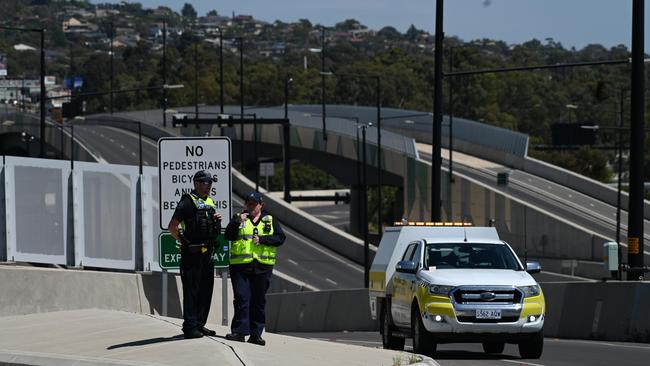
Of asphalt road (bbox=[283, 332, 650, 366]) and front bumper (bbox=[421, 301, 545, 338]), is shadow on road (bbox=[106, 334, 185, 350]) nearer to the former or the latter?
asphalt road (bbox=[283, 332, 650, 366])

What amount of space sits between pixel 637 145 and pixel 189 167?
10755 mm

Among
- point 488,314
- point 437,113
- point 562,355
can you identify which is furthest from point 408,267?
point 437,113

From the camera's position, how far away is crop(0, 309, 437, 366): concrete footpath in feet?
51.4

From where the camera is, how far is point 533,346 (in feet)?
68.6

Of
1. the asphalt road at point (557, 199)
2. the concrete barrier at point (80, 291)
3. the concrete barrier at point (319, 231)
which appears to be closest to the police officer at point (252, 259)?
the concrete barrier at point (80, 291)

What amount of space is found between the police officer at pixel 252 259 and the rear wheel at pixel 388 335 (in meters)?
5.68

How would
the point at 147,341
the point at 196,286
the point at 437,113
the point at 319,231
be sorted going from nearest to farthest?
the point at 196,286
the point at 147,341
the point at 437,113
the point at 319,231

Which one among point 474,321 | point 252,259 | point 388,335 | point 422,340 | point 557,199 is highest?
point 252,259

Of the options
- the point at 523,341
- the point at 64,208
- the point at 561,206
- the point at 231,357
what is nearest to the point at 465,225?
the point at 523,341

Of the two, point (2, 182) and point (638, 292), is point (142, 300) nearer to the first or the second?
point (2, 182)

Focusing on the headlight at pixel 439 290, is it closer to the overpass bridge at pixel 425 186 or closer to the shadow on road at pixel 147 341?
the shadow on road at pixel 147 341

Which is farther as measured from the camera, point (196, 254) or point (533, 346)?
point (533, 346)

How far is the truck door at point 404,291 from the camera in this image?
71.5ft

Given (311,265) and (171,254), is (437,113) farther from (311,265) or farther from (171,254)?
(311,265)
